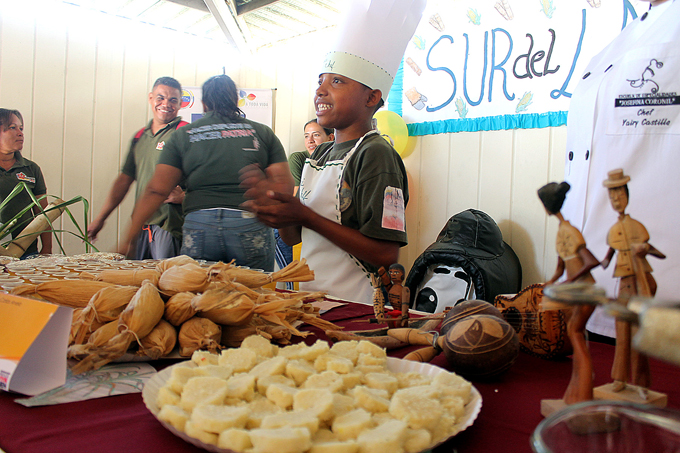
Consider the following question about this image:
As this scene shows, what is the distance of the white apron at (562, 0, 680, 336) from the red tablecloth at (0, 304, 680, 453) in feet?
1.78

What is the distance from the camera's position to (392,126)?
3184mm

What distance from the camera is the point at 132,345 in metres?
0.67

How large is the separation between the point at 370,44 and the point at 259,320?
1.18m

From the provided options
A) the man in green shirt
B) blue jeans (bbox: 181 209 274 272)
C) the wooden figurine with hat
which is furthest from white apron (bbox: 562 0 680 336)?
the man in green shirt

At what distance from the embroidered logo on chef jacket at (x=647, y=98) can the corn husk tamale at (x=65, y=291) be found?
134 cm

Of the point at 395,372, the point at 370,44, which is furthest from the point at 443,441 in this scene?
the point at 370,44

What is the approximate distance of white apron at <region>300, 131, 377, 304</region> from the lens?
1.50 m

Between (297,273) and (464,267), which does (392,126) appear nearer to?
(464,267)

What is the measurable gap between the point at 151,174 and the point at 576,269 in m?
2.61

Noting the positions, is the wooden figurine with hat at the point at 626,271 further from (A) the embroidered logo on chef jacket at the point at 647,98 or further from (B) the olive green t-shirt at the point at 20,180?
(B) the olive green t-shirt at the point at 20,180

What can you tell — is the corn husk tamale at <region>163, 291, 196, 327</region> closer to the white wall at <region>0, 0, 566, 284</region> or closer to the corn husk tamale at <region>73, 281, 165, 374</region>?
the corn husk tamale at <region>73, 281, 165, 374</region>

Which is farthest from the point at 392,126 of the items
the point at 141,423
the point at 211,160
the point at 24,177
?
the point at 141,423

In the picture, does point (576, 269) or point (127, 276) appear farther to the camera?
point (127, 276)

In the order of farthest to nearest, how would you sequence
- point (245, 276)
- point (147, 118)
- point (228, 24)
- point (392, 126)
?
point (147, 118) → point (228, 24) → point (392, 126) → point (245, 276)
